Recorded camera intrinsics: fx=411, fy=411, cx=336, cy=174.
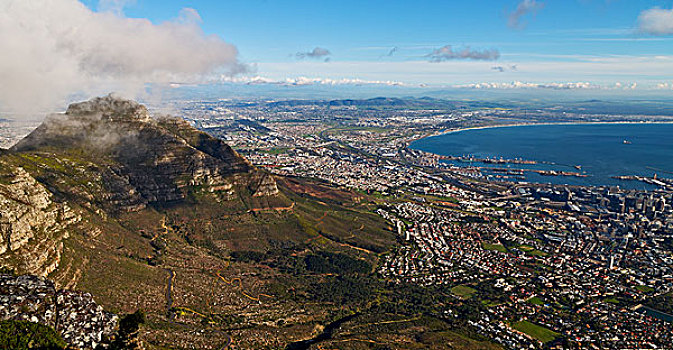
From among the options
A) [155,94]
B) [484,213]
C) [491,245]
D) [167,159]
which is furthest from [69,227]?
[484,213]

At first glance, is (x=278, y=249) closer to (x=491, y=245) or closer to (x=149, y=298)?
(x=149, y=298)

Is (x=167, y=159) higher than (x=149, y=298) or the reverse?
higher

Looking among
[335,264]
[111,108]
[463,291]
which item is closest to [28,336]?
[335,264]

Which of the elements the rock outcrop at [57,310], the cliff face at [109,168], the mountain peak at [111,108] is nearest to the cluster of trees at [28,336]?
the rock outcrop at [57,310]

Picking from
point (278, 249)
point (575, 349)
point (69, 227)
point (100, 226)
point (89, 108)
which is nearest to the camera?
point (575, 349)

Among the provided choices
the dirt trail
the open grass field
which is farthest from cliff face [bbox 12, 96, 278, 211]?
the open grass field

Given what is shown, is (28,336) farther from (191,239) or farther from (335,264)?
(335,264)
